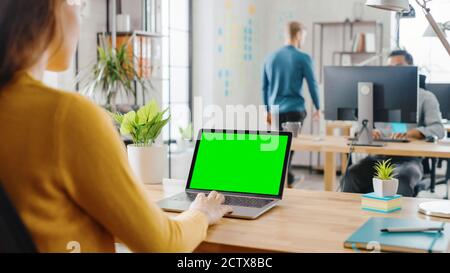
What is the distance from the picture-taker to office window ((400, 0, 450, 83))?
654cm

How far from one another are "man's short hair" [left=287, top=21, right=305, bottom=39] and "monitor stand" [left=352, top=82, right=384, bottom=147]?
1592 millimetres

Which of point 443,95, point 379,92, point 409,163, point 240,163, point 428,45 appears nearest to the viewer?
point 240,163

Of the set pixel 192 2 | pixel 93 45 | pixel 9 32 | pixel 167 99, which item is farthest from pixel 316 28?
pixel 9 32

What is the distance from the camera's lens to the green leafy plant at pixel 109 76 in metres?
A: 4.25

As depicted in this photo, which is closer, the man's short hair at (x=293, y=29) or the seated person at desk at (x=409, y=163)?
the seated person at desk at (x=409, y=163)


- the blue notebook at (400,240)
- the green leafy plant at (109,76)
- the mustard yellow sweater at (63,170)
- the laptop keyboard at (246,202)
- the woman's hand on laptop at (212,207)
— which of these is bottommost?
the blue notebook at (400,240)

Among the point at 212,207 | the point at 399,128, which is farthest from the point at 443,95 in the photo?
the point at 212,207

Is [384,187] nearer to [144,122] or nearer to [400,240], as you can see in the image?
[400,240]

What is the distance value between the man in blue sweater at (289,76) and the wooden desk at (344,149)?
3.53 ft

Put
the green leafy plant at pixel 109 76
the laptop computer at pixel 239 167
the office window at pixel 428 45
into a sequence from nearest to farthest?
1. the laptop computer at pixel 239 167
2. the green leafy plant at pixel 109 76
3. the office window at pixel 428 45

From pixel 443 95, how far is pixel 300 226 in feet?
9.58

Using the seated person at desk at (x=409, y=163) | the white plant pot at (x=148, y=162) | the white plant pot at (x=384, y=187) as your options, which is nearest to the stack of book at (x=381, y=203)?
the white plant pot at (x=384, y=187)

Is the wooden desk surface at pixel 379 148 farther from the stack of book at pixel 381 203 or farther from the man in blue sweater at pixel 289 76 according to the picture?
the stack of book at pixel 381 203

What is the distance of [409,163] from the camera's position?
362cm
